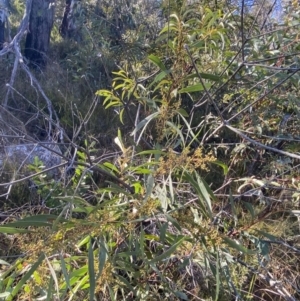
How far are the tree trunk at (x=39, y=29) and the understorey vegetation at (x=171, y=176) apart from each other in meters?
0.93

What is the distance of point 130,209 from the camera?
115cm

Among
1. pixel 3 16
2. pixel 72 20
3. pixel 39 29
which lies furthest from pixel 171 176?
pixel 72 20

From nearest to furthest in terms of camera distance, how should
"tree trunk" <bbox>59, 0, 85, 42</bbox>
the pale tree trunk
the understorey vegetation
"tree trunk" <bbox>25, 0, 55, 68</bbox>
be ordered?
the understorey vegetation, the pale tree trunk, "tree trunk" <bbox>25, 0, 55, 68</bbox>, "tree trunk" <bbox>59, 0, 85, 42</bbox>

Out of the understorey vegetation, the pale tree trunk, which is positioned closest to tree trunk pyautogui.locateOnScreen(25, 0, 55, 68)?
the pale tree trunk

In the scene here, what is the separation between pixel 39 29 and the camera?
13.6ft

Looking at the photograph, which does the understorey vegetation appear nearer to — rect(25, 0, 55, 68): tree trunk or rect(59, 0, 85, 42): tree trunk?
rect(25, 0, 55, 68): tree trunk

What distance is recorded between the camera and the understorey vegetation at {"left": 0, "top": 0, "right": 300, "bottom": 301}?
109 cm

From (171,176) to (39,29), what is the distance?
3.13 metres

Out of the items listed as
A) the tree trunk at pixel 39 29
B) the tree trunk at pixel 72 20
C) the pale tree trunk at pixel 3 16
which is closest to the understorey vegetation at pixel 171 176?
the pale tree trunk at pixel 3 16

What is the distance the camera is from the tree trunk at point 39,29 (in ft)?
13.3

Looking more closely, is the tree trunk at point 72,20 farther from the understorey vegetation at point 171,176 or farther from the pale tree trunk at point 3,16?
the understorey vegetation at point 171,176

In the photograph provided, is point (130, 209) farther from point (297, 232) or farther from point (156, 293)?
point (297, 232)

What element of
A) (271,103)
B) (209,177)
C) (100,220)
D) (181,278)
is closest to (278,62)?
(271,103)

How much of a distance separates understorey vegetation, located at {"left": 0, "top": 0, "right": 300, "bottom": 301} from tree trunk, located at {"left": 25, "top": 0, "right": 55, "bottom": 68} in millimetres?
929
